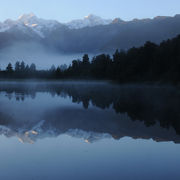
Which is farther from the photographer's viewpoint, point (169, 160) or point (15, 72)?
point (15, 72)

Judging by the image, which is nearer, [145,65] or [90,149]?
[90,149]

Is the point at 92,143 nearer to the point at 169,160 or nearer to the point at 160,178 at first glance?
the point at 169,160

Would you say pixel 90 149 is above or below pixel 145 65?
below

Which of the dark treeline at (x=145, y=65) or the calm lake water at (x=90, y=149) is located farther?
the dark treeline at (x=145, y=65)

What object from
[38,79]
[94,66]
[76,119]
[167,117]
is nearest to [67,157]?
[76,119]

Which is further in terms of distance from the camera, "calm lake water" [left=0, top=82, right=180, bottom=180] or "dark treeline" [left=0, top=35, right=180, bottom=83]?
"dark treeline" [left=0, top=35, right=180, bottom=83]

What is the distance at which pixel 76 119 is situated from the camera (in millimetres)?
15789

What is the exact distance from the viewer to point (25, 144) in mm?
9914

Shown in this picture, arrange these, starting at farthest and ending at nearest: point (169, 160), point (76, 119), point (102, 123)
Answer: point (76, 119) < point (102, 123) < point (169, 160)

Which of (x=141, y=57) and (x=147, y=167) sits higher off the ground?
(x=141, y=57)

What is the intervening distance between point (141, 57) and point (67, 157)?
67.3 m

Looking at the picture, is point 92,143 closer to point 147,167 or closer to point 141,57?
point 147,167

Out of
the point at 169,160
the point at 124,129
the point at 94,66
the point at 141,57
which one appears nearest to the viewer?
the point at 169,160

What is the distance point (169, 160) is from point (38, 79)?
424 feet
